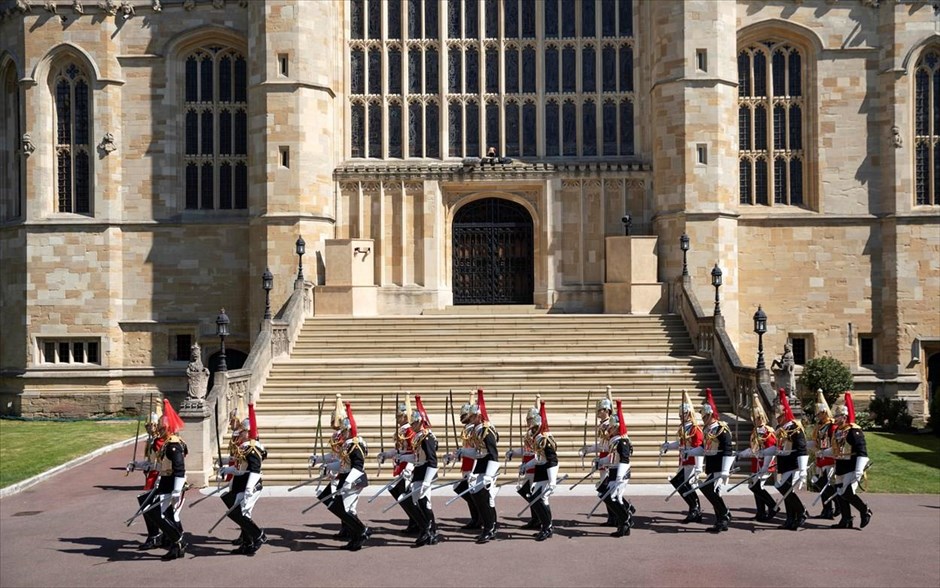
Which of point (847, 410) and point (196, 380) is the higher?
point (196, 380)

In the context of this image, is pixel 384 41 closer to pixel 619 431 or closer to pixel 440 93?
pixel 440 93

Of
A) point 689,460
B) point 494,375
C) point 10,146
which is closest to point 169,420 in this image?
point 689,460

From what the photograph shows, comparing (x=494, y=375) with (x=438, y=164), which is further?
(x=438, y=164)

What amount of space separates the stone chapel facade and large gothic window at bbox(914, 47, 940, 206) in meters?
0.07

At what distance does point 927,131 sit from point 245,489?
80.9 ft

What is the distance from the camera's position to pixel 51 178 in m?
30.9

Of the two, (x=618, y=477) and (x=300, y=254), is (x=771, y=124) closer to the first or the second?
(x=300, y=254)

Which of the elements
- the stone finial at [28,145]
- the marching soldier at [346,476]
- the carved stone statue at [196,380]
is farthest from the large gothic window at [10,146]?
the marching soldier at [346,476]

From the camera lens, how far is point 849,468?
50.3ft

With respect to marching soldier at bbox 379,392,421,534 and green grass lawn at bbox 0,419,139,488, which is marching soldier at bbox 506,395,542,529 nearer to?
marching soldier at bbox 379,392,421,534

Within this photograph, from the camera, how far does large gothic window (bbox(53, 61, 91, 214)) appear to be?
30.9 metres

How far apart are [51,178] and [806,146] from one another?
76.3 ft

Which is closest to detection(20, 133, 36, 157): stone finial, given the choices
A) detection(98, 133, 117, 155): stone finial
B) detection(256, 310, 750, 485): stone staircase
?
detection(98, 133, 117, 155): stone finial

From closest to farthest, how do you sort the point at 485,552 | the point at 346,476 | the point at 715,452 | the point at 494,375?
the point at 485,552 < the point at 346,476 < the point at 715,452 < the point at 494,375
